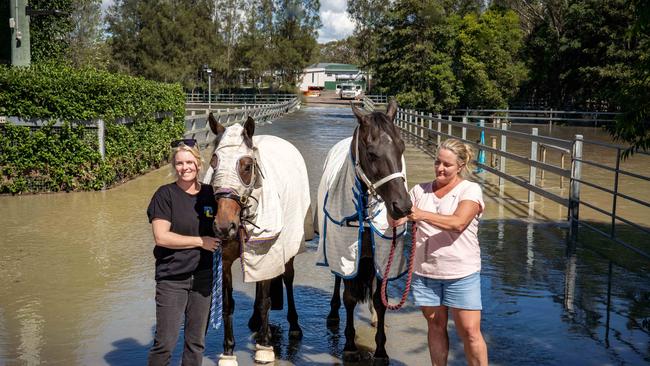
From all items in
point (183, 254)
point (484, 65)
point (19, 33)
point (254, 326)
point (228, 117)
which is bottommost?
point (254, 326)

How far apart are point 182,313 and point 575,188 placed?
731cm

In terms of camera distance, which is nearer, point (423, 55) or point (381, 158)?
point (381, 158)

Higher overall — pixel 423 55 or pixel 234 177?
pixel 423 55

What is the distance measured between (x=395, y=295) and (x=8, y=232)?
5.61m

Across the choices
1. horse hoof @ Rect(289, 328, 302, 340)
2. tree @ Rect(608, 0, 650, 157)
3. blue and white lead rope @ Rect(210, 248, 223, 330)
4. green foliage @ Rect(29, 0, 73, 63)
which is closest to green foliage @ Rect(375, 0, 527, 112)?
green foliage @ Rect(29, 0, 73, 63)

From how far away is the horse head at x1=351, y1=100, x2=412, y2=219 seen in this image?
13.7 feet

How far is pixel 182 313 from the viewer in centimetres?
415

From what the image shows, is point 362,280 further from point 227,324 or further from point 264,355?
point 227,324

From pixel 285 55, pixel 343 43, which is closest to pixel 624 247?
pixel 285 55

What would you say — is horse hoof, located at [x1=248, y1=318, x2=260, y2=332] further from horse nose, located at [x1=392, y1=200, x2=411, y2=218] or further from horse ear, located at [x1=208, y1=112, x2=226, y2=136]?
horse nose, located at [x1=392, y1=200, x2=411, y2=218]

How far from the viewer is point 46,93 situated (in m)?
12.1

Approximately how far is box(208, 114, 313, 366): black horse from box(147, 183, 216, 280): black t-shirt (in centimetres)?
13

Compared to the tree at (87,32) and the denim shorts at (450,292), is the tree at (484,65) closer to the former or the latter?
the tree at (87,32)

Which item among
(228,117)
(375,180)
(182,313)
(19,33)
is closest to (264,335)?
(182,313)
